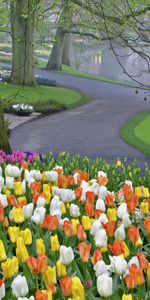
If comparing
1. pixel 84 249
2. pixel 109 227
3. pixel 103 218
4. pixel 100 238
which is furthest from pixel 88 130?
pixel 84 249

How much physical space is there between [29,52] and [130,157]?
18991mm

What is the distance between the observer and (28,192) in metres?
6.15

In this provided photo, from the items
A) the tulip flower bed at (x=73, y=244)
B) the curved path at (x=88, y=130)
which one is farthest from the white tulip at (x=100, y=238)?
the curved path at (x=88, y=130)

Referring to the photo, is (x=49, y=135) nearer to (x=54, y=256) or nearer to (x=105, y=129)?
(x=105, y=129)

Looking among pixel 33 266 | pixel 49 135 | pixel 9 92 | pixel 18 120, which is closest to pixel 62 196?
pixel 33 266

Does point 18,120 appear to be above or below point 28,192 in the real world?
below

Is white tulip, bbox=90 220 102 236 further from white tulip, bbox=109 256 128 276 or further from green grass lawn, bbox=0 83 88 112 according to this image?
green grass lawn, bbox=0 83 88 112

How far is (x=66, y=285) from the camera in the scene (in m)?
3.19

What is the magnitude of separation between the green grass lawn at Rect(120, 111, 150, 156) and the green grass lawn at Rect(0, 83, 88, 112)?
4.77 meters

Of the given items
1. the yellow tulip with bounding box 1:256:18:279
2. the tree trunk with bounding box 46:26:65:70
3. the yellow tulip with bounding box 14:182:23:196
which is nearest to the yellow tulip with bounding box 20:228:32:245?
the yellow tulip with bounding box 1:256:18:279

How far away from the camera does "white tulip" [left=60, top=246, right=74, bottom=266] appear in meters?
3.66

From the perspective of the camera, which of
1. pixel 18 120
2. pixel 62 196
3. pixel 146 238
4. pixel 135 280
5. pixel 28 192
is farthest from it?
pixel 18 120

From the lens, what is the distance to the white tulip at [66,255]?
3656 millimetres

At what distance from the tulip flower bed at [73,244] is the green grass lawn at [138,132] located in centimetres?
1122
